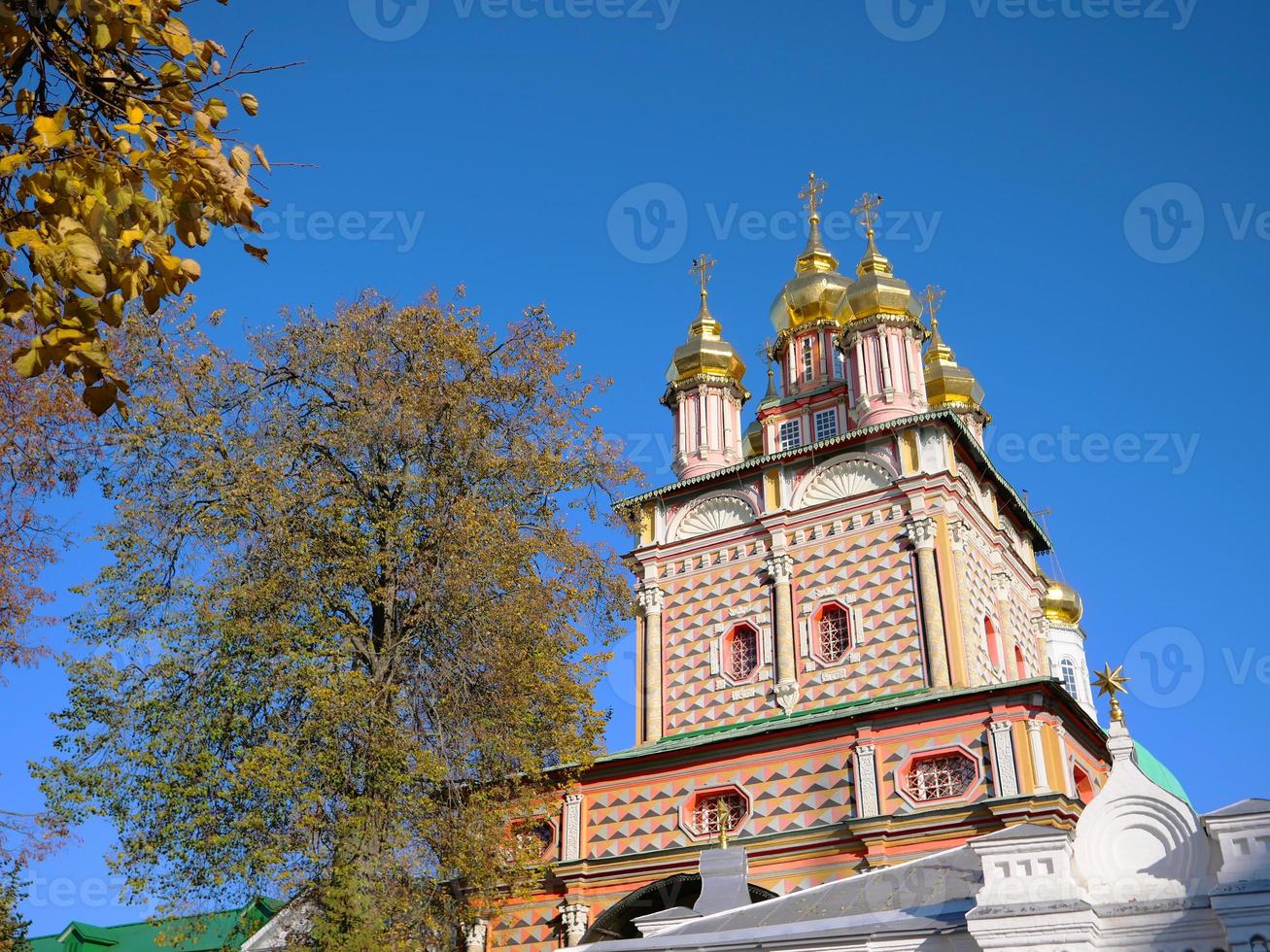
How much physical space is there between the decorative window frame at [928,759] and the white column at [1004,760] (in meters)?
0.22

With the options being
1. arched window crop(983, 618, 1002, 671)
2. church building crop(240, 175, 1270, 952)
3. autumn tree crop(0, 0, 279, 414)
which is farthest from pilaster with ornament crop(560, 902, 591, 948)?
autumn tree crop(0, 0, 279, 414)

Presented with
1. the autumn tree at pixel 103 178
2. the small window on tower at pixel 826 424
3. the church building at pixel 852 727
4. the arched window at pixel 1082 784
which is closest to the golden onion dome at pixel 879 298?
the church building at pixel 852 727

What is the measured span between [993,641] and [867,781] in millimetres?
5749

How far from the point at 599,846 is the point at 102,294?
14752mm

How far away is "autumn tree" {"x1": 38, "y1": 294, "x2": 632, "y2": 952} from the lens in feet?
40.3

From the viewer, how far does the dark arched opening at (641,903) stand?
55.2 feet

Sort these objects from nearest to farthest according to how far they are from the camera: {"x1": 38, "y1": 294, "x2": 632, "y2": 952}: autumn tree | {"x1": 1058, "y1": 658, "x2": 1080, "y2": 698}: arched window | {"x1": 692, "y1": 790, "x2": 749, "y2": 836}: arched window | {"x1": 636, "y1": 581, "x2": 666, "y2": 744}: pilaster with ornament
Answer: {"x1": 38, "y1": 294, "x2": 632, "y2": 952}: autumn tree, {"x1": 692, "y1": 790, "x2": 749, "y2": 836}: arched window, {"x1": 636, "y1": 581, "x2": 666, "y2": 744}: pilaster with ornament, {"x1": 1058, "y1": 658, "x2": 1080, "y2": 698}: arched window

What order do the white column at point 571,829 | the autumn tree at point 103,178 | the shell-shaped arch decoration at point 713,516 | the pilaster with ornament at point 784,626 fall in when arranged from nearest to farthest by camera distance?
1. the autumn tree at point 103,178
2. the white column at point 571,829
3. the pilaster with ornament at point 784,626
4. the shell-shaped arch decoration at point 713,516

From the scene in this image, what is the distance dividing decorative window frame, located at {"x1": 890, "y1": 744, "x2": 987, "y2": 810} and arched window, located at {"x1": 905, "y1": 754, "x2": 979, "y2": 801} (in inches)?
1.0

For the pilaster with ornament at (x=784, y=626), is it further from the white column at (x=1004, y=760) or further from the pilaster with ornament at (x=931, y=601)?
the white column at (x=1004, y=760)

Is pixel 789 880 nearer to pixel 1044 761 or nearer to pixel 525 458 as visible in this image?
pixel 1044 761

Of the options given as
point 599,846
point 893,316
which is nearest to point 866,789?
point 599,846

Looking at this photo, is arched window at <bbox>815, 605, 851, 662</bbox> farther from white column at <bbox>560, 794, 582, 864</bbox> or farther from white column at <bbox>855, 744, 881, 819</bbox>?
white column at <bbox>560, 794, 582, 864</bbox>

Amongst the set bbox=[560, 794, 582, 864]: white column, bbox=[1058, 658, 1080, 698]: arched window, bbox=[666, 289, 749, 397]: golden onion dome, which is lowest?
bbox=[560, 794, 582, 864]: white column
